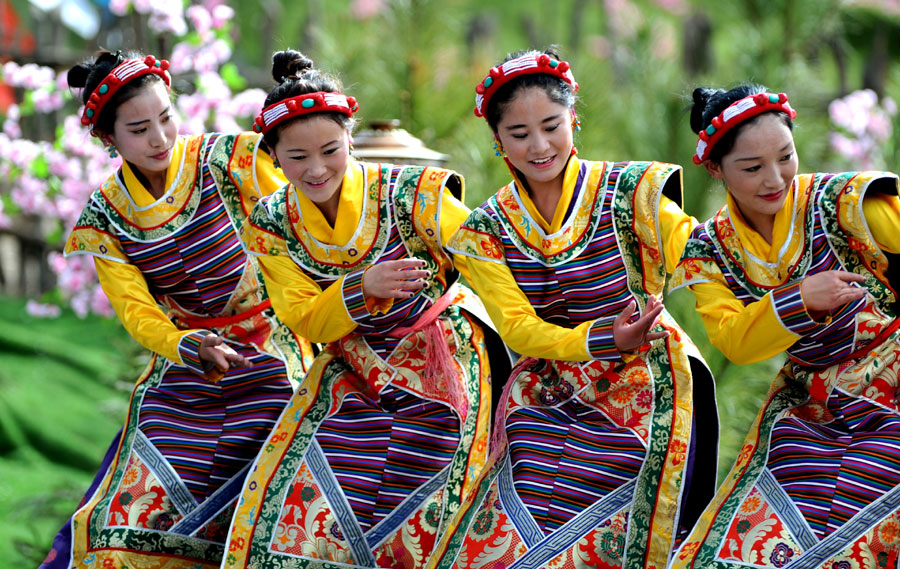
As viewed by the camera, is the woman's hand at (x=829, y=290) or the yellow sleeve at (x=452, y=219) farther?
the yellow sleeve at (x=452, y=219)

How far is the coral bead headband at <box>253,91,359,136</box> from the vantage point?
299cm

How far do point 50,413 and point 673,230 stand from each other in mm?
4437

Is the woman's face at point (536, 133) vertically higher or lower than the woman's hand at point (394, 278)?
higher

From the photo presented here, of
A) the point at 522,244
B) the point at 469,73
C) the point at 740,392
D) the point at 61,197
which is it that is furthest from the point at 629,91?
the point at 522,244

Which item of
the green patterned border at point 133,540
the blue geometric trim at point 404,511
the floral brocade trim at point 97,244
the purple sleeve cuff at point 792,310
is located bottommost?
the green patterned border at point 133,540

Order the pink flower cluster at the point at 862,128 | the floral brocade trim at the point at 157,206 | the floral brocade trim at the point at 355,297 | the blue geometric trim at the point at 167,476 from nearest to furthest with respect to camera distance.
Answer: the floral brocade trim at the point at 355,297 → the blue geometric trim at the point at 167,476 → the floral brocade trim at the point at 157,206 → the pink flower cluster at the point at 862,128

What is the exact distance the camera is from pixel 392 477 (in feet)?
9.98

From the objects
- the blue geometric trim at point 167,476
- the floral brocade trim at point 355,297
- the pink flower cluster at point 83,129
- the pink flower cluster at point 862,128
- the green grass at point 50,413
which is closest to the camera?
the floral brocade trim at point 355,297

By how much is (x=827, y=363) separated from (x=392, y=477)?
1182 mm

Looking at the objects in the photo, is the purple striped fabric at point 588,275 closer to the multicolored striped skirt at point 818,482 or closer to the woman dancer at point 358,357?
the woman dancer at point 358,357

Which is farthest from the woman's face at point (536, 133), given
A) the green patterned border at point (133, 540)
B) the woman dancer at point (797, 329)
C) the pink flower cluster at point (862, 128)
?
the pink flower cluster at point (862, 128)

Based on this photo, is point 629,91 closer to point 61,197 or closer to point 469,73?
point 469,73

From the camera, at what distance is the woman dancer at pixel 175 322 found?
3.24 meters

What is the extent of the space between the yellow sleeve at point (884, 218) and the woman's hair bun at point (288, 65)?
1.65 metres
